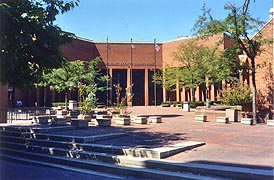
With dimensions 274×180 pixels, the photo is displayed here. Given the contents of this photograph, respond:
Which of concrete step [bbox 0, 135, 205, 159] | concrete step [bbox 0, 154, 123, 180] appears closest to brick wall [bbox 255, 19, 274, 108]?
concrete step [bbox 0, 135, 205, 159]

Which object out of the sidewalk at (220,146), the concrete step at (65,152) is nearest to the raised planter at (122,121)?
the sidewalk at (220,146)

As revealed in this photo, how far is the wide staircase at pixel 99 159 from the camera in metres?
7.15

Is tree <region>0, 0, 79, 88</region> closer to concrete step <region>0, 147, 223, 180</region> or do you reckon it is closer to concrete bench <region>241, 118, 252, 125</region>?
concrete step <region>0, 147, 223, 180</region>

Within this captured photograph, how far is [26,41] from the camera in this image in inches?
352

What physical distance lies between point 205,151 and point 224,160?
1283 mm

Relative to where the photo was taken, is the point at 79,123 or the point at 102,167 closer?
the point at 102,167

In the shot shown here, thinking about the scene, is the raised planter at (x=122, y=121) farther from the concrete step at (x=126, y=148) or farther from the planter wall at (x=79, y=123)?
the concrete step at (x=126, y=148)

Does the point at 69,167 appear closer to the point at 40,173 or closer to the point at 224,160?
the point at 40,173

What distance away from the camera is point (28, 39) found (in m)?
9.12

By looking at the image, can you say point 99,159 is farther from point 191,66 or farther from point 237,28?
point 191,66

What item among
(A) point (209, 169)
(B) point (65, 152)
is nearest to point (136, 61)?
(B) point (65, 152)

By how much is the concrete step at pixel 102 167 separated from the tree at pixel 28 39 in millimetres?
2475

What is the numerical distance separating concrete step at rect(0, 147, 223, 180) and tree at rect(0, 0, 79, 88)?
2.47 m

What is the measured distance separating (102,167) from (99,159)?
717 mm
